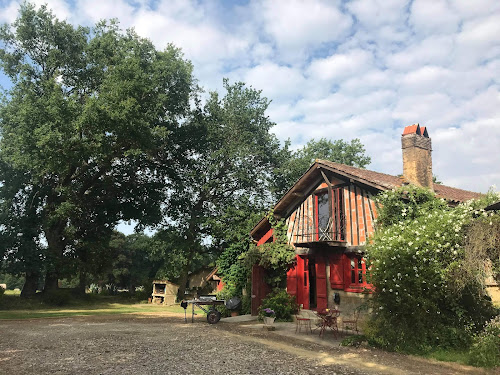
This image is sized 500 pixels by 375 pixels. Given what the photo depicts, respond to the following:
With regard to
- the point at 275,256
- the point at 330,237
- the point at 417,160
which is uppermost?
the point at 417,160

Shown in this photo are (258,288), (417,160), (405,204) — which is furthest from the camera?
(258,288)

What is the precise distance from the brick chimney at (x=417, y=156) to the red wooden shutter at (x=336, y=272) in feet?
13.8

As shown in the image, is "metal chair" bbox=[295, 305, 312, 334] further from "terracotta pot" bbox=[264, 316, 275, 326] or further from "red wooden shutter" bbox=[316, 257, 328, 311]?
"terracotta pot" bbox=[264, 316, 275, 326]

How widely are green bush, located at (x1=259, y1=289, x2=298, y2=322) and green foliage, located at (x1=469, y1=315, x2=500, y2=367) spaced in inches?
330

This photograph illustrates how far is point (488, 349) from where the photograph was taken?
25.5ft

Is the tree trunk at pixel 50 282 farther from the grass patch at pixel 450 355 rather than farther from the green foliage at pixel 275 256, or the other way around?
the grass patch at pixel 450 355

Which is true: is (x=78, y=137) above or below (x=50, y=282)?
above

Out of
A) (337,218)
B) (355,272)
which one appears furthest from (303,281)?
(337,218)

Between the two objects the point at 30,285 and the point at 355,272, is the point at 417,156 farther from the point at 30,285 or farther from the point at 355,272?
the point at 30,285

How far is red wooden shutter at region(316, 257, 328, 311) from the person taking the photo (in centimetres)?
1437

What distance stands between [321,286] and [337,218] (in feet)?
9.04

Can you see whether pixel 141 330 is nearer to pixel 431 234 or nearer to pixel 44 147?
pixel 431 234

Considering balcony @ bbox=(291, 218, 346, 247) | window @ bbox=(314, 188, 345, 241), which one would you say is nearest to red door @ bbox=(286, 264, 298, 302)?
balcony @ bbox=(291, 218, 346, 247)

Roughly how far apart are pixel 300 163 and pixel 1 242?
22858 millimetres
